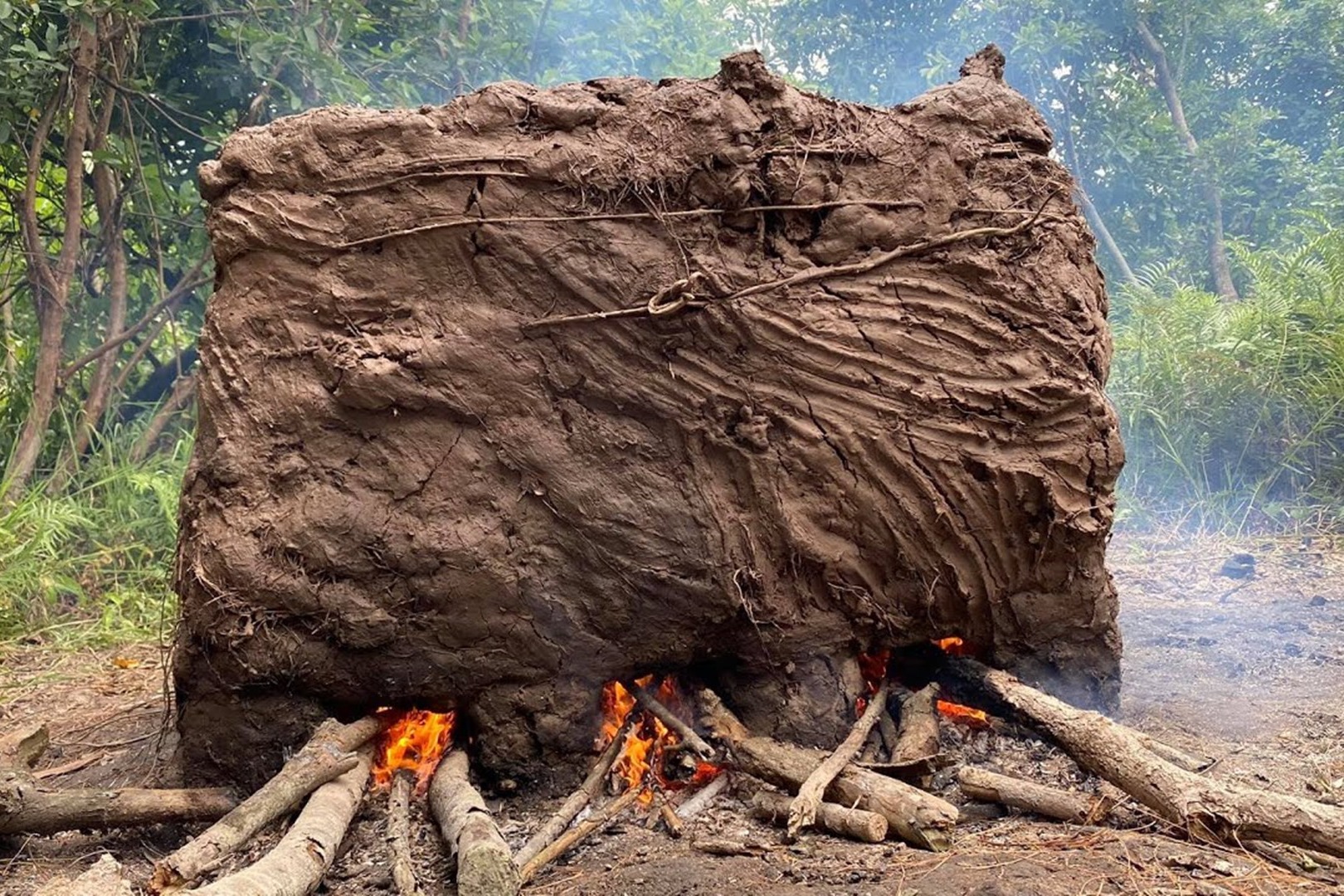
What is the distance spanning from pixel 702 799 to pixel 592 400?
57.3 inches

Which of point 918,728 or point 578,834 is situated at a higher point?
point 918,728

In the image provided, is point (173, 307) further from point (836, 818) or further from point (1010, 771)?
point (1010, 771)

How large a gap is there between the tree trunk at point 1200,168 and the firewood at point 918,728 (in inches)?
445

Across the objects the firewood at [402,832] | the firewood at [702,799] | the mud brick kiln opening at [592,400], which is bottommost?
the firewood at [402,832]

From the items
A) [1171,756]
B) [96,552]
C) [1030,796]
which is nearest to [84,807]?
[1030,796]

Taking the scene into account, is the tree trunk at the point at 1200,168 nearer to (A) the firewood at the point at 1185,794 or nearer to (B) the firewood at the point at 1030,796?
(A) the firewood at the point at 1185,794

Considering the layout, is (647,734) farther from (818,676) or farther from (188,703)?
(188,703)

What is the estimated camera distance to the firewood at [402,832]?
2.74 metres

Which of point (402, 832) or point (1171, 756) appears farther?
point (1171, 756)

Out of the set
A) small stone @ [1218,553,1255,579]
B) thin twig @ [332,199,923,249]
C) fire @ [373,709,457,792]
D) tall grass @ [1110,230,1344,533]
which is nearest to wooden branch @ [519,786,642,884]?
Result: fire @ [373,709,457,792]

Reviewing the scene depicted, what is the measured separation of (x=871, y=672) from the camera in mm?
4191

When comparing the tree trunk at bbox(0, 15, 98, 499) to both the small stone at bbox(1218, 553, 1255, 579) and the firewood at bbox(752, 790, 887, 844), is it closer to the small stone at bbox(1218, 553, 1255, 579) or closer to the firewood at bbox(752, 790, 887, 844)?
the firewood at bbox(752, 790, 887, 844)

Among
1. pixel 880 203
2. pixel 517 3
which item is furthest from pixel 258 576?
pixel 517 3

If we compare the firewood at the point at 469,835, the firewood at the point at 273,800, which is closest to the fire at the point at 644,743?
the firewood at the point at 469,835
